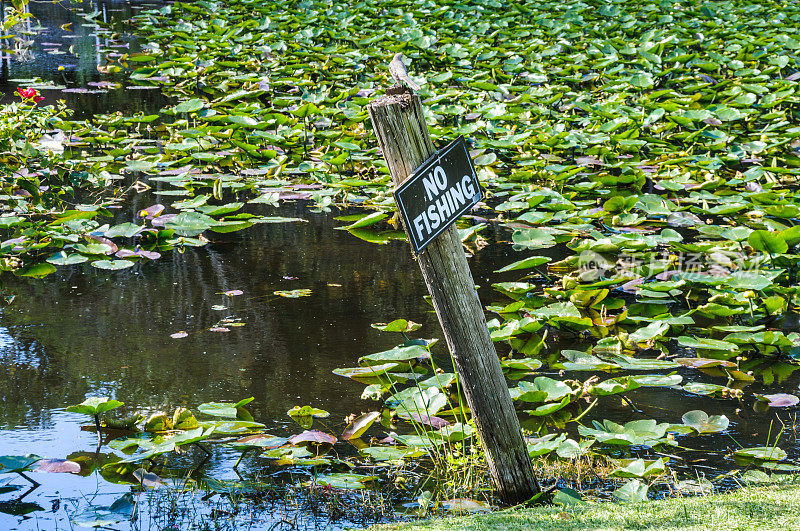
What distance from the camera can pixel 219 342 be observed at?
2.68m

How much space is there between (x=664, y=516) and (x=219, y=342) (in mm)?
1608

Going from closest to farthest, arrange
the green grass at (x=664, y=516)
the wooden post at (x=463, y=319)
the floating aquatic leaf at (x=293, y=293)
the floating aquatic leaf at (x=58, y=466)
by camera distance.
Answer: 1. the green grass at (x=664, y=516)
2. the wooden post at (x=463, y=319)
3. the floating aquatic leaf at (x=58, y=466)
4. the floating aquatic leaf at (x=293, y=293)

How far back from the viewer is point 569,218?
147 inches

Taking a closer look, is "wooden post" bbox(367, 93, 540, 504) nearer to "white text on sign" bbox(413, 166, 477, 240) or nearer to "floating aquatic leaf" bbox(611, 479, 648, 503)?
"white text on sign" bbox(413, 166, 477, 240)

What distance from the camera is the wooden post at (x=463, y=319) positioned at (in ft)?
5.45

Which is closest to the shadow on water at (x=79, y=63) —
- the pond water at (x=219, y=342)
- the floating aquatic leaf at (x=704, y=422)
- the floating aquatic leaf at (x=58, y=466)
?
the pond water at (x=219, y=342)

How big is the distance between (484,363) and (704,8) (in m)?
7.81

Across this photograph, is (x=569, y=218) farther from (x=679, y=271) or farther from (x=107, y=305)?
(x=107, y=305)

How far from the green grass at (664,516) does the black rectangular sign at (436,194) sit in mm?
591

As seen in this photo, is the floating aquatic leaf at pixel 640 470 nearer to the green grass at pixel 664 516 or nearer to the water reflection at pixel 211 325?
the green grass at pixel 664 516

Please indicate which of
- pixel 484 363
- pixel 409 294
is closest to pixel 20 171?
pixel 409 294

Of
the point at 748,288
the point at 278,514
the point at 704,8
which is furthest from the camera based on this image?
the point at 704,8

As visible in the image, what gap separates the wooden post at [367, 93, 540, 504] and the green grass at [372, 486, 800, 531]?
117 millimetres

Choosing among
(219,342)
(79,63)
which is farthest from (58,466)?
(79,63)
